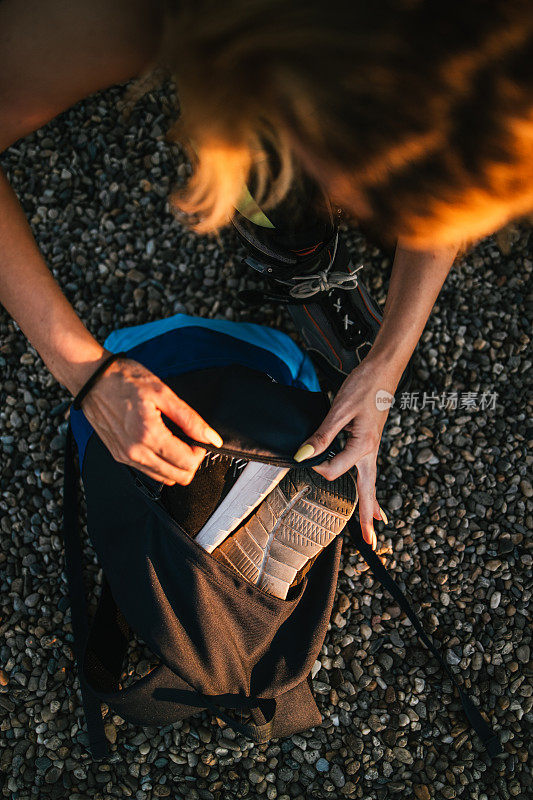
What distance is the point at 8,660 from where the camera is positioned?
97.7 inches

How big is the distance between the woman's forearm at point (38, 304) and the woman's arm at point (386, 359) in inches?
30.4

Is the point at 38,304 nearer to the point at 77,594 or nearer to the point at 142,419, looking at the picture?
the point at 142,419

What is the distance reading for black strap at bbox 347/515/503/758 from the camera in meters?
2.30

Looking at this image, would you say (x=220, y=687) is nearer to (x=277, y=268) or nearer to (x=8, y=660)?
(x=8, y=660)

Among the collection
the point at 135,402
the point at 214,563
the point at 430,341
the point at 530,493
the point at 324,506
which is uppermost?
the point at 135,402

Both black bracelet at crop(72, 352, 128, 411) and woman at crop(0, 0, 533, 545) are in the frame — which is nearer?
woman at crop(0, 0, 533, 545)

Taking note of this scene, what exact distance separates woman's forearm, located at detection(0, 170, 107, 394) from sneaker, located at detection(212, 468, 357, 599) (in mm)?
791

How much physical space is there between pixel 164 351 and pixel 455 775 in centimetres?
224

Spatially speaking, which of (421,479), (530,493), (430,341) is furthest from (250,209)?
(530,493)

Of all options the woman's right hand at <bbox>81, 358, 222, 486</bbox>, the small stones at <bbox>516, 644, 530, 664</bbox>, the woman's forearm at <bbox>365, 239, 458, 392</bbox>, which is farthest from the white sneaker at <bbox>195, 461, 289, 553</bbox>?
the small stones at <bbox>516, 644, 530, 664</bbox>

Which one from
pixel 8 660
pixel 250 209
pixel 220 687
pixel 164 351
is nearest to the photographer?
pixel 250 209

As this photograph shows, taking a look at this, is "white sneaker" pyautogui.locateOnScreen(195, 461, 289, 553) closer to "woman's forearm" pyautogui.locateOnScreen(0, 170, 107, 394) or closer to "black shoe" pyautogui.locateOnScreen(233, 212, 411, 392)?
"woman's forearm" pyautogui.locateOnScreen(0, 170, 107, 394)

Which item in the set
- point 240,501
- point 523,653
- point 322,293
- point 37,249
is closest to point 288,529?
point 240,501

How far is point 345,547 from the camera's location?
2.59m
